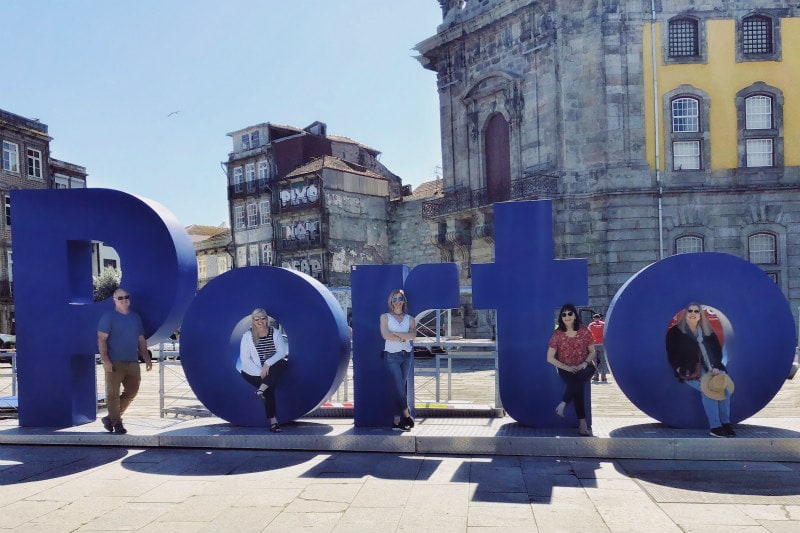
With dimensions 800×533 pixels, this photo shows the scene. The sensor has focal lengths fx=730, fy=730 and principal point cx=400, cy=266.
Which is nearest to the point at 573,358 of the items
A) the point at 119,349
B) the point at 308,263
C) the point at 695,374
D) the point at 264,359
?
the point at 695,374

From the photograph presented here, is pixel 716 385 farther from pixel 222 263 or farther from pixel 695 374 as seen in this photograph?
pixel 222 263

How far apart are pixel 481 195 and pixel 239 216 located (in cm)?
2411

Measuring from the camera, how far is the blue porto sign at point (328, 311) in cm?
784

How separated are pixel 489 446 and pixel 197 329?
146 inches

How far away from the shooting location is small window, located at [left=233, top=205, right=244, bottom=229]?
1888 inches

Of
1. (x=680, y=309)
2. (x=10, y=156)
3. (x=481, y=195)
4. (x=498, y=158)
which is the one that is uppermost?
(x=10, y=156)

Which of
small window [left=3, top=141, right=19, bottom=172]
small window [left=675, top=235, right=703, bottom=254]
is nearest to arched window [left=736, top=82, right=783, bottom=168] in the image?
small window [left=675, top=235, right=703, bottom=254]

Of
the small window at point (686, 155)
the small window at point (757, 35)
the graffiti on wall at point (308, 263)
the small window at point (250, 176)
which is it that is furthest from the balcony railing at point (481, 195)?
the small window at point (250, 176)

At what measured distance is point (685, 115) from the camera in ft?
83.1

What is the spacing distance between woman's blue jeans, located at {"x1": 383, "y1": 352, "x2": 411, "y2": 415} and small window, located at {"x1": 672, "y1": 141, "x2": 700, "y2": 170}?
64.9 ft

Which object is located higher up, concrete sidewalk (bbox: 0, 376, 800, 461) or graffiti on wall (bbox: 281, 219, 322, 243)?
graffiti on wall (bbox: 281, 219, 322, 243)

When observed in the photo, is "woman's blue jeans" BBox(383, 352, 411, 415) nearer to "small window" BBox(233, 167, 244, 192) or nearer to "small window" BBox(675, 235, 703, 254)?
"small window" BBox(675, 235, 703, 254)

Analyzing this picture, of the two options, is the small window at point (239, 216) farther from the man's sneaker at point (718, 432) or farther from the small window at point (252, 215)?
the man's sneaker at point (718, 432)

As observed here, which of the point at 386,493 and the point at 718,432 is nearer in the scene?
the point at 386,493
